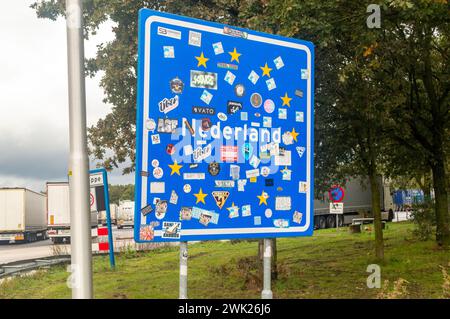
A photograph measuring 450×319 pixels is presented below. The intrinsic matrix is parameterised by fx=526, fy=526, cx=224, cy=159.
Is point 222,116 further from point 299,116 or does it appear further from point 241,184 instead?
point 299,116

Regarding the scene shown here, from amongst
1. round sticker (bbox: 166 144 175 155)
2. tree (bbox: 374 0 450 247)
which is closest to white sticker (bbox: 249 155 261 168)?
round sticker (bbox: 166 144 175 155)

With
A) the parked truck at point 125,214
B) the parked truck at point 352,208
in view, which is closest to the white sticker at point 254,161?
A: the parked truck at point 352,208

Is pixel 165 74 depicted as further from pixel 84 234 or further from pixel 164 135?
pixel 84 234

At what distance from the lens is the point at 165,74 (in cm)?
473

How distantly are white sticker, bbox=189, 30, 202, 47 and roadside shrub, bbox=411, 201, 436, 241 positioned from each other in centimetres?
1549

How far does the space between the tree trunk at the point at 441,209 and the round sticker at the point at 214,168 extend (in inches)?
517

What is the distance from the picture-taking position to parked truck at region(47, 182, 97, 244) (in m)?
30.8

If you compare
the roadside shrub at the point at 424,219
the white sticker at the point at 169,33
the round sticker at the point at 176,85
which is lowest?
the roadside shrub at the point at 424,219

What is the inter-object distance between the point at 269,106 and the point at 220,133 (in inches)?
26.0

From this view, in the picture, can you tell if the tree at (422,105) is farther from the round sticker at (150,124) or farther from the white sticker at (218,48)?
the round sticker at (150,124)

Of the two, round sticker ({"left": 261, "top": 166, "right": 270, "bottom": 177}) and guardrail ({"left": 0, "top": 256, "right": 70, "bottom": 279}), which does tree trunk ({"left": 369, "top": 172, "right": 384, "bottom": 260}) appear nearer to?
round sticker ({"left": 261, "top": 166, "right": 270, "bottom": 177})

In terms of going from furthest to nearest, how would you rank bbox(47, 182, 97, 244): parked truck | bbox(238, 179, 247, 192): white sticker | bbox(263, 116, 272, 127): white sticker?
bbox(47, 182, 97, 244): parked truck, bbox(263, 116, 272, 127): white sticker, bbox(238, 179, 247, 192): white sticker

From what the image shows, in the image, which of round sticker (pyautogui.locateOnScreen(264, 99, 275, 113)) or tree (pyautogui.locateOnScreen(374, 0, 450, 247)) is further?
tree (pyautogui.locateOnScreen(374, 0, 450, 247))

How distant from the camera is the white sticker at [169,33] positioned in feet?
15.4
